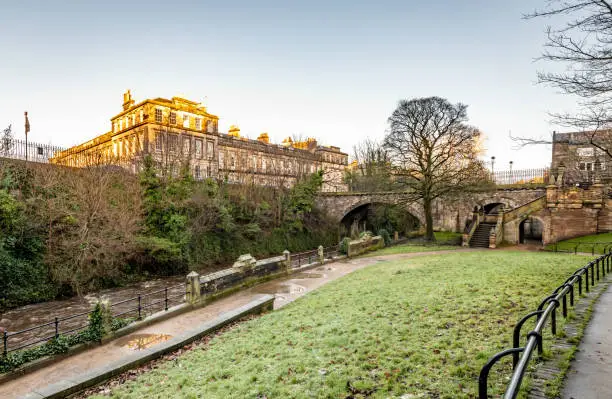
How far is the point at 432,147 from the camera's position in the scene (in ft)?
83.9

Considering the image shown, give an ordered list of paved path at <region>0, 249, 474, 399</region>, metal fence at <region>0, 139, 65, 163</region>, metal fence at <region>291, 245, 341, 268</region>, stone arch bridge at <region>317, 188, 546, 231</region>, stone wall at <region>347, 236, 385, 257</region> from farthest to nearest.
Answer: stone arch bridge at <region>317, 188, 546, 231</region> → stone wall at <region>347, 236, 385, 257</region> → metal fence at <region>291, 245, 341, 268</region> → metal fence at <region>0, 139, 65, 163</region> → paved path at <region>0, 249, 474, 399</region>

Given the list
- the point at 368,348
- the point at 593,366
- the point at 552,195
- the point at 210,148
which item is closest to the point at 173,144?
the point at 210,148

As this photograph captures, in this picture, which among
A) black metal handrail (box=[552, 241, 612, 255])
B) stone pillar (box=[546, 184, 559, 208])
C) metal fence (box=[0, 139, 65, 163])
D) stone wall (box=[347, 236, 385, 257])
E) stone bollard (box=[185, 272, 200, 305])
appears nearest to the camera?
stone bollard (box=[185, 272, 200, 305])

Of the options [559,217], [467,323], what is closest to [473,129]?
[559,217]

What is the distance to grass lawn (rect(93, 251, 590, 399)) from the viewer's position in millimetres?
4945

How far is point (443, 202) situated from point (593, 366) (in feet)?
91.0

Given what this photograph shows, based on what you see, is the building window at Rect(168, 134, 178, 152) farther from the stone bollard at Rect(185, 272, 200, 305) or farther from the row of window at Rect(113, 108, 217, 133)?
→ the stone bollard at Rect(185, 272, 200, 305)

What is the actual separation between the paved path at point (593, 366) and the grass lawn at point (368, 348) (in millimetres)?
694

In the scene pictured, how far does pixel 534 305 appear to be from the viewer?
7.73 metres

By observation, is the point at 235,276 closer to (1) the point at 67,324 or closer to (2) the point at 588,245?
(1) the point at 67,324

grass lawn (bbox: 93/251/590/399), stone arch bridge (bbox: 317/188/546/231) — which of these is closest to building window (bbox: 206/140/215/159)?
stone arch bridge (bbox: 317/188/546/231)

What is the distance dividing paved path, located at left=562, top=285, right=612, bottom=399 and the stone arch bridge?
21543 mm

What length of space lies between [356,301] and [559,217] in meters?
22.3

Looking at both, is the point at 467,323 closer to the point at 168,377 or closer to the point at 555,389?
the point at 555,389
